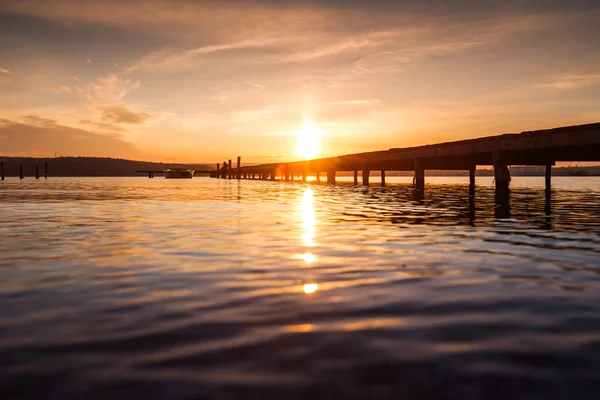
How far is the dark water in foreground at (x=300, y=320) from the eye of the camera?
3871 millimetres

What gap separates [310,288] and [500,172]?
32.8m

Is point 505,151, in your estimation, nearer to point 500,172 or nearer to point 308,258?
point 500,172

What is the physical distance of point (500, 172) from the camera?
36.7 metres

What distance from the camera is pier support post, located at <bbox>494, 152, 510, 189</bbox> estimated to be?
35.2 m

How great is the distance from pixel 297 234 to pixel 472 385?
9902mm

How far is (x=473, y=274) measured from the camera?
8.09 metres

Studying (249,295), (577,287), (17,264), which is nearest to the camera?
(249,295)

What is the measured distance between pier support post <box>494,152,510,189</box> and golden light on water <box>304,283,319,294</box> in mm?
30549

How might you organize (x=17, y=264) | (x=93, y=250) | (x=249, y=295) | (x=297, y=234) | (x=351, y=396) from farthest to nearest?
(x=297, y=234)
(x=93, y=250)
(x=17, y=264)
(x=249, y=295)
(x=351, y=396)

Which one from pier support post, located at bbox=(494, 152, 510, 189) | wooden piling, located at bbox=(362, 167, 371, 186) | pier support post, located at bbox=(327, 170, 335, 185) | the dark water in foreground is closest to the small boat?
pier support post, located at bbox=(327, 170, 335, 185)

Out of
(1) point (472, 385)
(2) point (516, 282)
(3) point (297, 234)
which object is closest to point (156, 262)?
(3) point (297, 234)

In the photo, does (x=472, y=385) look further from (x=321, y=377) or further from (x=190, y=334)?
(x=190, y=334)

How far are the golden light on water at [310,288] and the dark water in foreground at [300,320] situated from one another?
0.02 metres

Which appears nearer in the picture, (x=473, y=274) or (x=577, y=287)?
(x=577, y=287)
